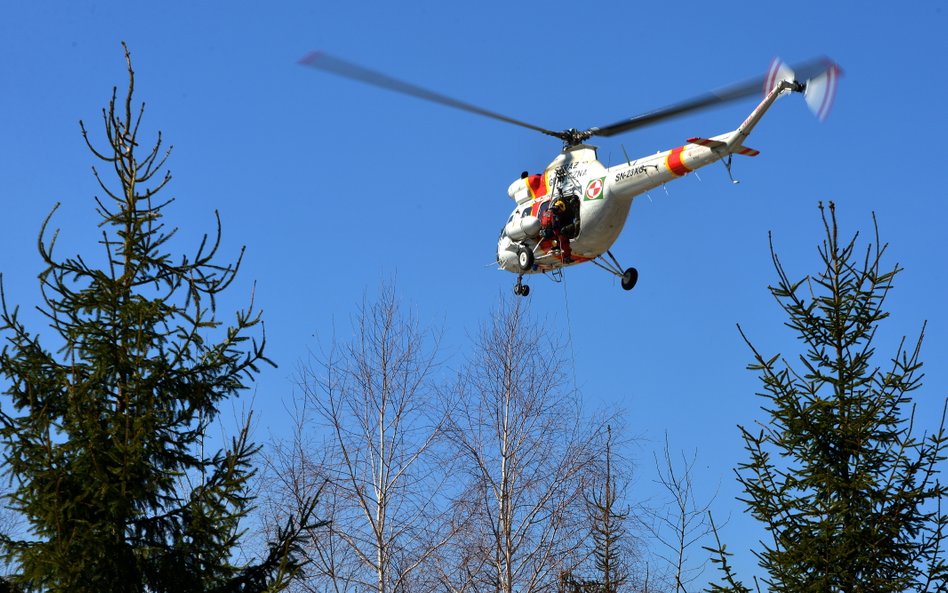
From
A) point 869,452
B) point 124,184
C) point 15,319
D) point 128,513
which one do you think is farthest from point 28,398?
point 869,452

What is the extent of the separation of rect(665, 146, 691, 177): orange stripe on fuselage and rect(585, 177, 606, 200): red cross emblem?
5.11 feet

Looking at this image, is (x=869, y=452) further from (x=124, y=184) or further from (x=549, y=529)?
(x=549, y=529)

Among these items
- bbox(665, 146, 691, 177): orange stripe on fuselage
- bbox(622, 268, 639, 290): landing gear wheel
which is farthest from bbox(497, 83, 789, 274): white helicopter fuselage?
bbox(622, 268, 639, 290): landing gear wheel

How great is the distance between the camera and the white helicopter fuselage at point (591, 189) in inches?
726

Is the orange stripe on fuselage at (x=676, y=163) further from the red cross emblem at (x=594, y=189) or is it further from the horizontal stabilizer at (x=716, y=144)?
the red cross emblem at (x=594, y=189)

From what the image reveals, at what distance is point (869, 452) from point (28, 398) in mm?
5584

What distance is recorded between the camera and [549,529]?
757 inches

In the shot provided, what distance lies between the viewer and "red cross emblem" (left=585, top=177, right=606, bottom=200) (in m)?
20.2

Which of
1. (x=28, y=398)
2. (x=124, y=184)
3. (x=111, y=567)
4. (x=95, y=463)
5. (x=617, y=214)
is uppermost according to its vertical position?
(x=617, y=214)

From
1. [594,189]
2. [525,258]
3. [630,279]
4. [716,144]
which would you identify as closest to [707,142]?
[716,144]

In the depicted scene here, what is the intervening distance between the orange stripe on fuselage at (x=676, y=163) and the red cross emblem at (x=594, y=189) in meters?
1.56

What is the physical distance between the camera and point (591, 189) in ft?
66.8

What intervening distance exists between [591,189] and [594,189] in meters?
0.09

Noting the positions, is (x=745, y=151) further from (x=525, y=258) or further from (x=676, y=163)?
(x=525, y=258)
